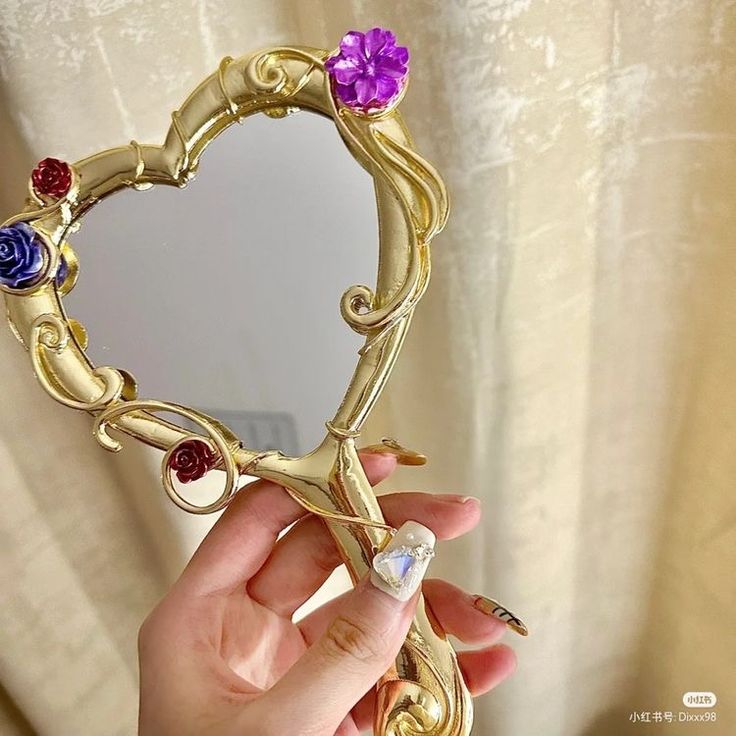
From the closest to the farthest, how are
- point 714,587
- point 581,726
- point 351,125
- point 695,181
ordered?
point 351,125 < point 695,181 < point 714,587 < point 581,726

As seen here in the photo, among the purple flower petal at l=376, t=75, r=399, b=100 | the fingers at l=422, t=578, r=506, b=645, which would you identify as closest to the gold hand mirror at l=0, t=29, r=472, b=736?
the purple flower petal at l=376, t=75, r=399, b=100

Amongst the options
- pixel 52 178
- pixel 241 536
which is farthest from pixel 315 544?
pixel 52 178

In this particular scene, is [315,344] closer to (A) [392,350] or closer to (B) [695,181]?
(A) [392,350]

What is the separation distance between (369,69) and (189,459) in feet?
0.70

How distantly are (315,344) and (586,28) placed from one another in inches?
9.1

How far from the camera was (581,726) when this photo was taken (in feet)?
2.53

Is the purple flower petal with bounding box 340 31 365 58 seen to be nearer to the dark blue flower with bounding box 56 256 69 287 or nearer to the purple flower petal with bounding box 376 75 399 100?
the purple flower petal with bounding box 376 75 399 100

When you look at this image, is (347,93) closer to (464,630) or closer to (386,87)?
(386,87)

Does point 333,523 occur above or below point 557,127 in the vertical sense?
below

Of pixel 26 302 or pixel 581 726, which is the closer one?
pixel 26 302

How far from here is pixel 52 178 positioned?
391 mm

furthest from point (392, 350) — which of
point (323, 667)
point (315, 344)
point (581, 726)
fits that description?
point (581, 726)

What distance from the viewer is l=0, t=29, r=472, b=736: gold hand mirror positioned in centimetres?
37

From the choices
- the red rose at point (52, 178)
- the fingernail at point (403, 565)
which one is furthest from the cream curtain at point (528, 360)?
the fingernail at point (403, 565)
